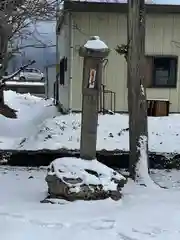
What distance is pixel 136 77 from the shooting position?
684 centimetres

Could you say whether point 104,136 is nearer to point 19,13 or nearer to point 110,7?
point 19,13

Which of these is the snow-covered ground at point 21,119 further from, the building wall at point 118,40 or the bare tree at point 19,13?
the bare tree at point 19,13

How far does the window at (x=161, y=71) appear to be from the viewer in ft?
42.2

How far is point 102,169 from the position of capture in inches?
227

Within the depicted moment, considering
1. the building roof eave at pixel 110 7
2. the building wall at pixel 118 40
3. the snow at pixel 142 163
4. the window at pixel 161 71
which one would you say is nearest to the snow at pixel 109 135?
the snow at pixel 142 163

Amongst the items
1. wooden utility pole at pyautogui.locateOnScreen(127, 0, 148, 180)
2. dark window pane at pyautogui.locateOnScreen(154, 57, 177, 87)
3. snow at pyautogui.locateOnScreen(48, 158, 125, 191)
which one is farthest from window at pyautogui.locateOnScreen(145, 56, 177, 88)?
snow at pyautogui.locateOnScreen(48, 158, 125, 191)

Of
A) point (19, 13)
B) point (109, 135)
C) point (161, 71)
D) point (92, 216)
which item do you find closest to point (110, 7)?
point (161, 71)

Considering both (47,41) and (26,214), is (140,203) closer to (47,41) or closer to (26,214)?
(26,214)

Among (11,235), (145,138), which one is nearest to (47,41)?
(145,138)

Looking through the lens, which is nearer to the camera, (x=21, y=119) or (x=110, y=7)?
(x=110, y=7)

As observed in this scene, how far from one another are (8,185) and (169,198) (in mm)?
2225

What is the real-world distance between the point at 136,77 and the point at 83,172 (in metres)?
1.91

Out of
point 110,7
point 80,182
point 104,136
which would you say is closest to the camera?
point 80,182

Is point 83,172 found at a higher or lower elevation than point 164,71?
lower
